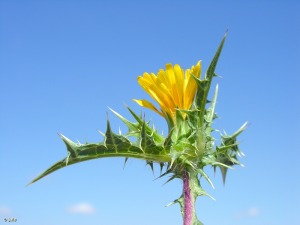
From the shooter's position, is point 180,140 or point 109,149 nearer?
point 109,149

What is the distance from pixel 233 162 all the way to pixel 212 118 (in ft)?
1.40

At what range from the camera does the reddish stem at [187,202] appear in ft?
9.70

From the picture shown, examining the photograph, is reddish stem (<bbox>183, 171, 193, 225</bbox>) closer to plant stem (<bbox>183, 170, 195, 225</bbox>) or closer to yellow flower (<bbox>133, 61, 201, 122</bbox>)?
plant stem (<bbox>183, 170, 195, 225</bbox>)

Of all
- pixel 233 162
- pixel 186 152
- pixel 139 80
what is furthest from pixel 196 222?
pixel 139 80

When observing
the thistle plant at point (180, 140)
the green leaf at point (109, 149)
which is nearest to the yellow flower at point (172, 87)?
the thistle plant at point (180, 140)

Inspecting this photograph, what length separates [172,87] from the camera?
3.39 meters

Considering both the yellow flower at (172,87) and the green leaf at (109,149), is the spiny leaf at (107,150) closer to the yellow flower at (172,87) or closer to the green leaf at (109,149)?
the green leaf at (109,149)

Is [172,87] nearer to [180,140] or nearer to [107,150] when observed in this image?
[180,140]

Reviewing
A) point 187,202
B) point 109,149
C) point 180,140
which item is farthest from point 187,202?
point 109,149

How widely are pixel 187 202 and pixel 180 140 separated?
49cm

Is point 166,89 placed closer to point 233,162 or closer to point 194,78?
point 194,78

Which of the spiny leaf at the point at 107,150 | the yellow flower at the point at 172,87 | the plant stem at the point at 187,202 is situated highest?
the yellow flower at the point at 172,87

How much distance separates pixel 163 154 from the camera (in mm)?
3092

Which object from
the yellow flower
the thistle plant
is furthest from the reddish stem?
the yellow flower
